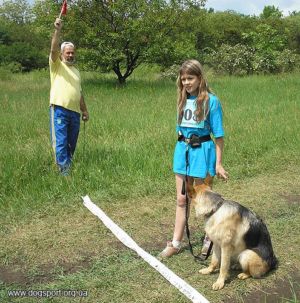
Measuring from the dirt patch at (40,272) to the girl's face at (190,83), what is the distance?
1.90 metres

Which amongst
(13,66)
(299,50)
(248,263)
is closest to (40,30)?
(13,66)

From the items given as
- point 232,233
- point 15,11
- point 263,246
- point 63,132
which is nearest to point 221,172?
point 232,233

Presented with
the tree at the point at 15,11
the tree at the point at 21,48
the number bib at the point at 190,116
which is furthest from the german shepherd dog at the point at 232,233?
the tree at the point at 15,11

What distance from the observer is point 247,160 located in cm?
718

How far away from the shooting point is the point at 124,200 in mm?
5559

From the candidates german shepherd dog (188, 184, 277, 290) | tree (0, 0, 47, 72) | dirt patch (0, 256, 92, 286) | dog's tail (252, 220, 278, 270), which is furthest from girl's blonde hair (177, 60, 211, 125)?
tree (0, 0, 47, 72)

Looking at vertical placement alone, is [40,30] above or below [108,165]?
above

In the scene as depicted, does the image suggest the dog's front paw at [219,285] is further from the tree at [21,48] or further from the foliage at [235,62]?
the foliage at [235,62]

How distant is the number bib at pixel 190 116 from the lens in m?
3.72

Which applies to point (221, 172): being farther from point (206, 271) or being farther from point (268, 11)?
point (268, 11)

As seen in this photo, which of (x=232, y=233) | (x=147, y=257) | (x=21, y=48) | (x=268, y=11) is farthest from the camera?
(x=268, y=11)

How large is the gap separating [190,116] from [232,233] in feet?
3.59

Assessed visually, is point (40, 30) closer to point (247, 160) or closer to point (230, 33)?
point (247, 160)

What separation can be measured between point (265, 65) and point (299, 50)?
16.8 metres
